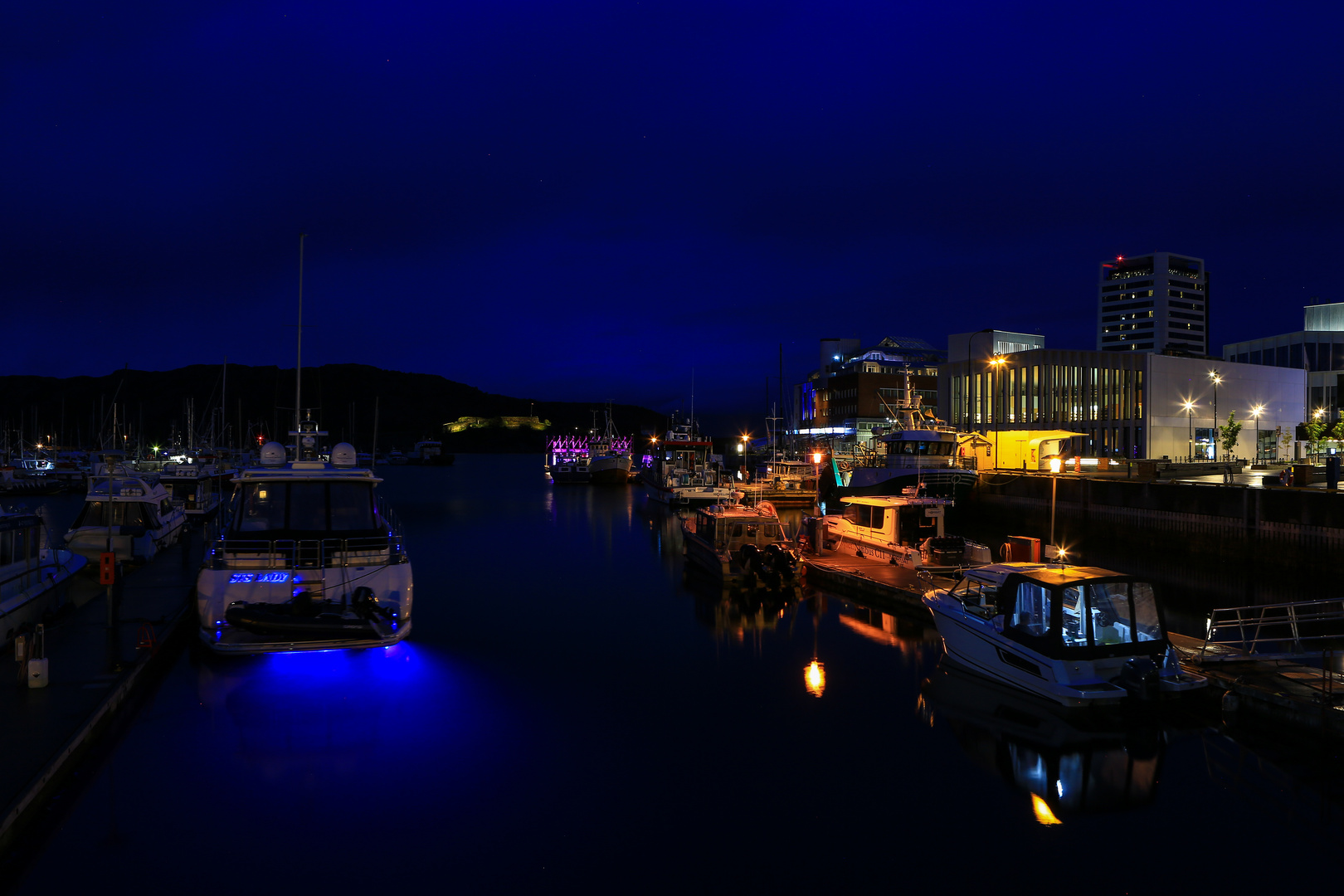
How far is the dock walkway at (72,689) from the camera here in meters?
8.49

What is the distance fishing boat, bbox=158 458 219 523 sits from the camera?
136 feet

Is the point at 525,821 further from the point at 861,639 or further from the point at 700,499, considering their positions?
the point at 700,499

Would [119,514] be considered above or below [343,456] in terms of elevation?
below

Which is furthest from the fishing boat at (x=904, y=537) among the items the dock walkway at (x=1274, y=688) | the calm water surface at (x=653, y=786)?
the dock walkway at (x=1274, y=688)

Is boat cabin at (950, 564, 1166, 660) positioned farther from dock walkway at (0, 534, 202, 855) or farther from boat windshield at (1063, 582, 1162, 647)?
dock walkway at (0, 534, 202, 855)

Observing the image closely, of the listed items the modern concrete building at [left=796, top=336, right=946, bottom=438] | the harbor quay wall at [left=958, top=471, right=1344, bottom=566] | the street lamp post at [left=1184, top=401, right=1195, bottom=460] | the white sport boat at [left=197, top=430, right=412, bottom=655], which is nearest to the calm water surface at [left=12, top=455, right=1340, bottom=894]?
the white sport boat at [left=197, top=430, right=412, bottom=655]

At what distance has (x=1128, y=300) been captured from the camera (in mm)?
182125

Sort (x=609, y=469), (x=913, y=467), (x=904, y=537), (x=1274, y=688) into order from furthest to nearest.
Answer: (x=609, y=469)
(x=913, y=467)
(x=904, y=537)
(x=1274, y=688)

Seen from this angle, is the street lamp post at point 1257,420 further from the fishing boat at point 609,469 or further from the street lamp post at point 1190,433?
the fishing boat at point 609,469

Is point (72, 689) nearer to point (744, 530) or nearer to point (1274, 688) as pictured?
point (1274, 688)

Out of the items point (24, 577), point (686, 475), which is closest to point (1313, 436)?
point (686, 475)

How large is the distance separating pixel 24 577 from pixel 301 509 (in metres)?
4.78

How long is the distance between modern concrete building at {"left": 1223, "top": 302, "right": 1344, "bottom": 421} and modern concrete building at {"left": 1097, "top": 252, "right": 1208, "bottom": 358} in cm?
6953

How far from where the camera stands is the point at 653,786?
428 inches
